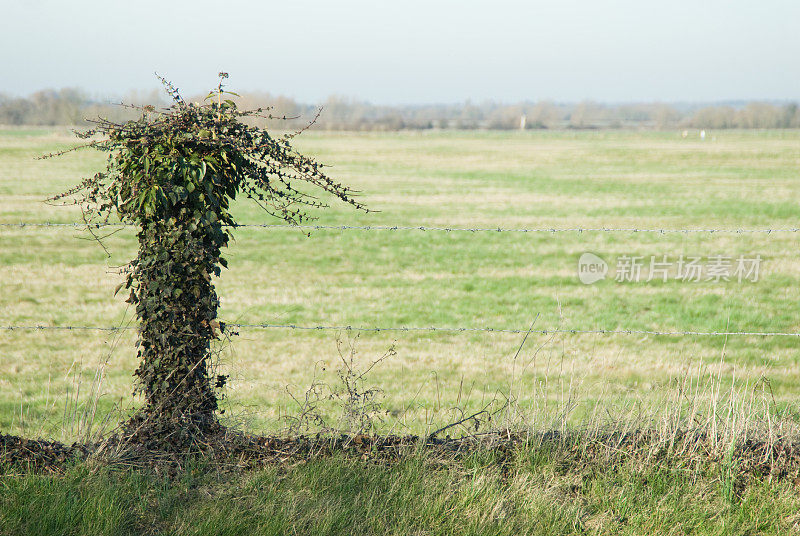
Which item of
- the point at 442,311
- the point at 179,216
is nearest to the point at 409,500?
the point at 179,216

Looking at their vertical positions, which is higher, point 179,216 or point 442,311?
point 179,216

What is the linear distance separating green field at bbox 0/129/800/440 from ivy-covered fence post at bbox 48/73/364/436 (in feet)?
1.48

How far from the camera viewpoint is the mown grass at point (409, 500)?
134 inches

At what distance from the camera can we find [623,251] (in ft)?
48.1

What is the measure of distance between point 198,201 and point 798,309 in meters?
8.95

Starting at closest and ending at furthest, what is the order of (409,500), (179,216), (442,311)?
(409,500), (179,216), (442,311)

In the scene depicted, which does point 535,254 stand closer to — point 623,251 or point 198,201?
point 623,251

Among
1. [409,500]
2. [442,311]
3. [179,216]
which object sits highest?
[179,216]

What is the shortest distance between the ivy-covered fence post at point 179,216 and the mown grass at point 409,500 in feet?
1.60

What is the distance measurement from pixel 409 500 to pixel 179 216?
1931 mm

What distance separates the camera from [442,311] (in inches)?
390

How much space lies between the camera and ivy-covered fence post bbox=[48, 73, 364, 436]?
387 cm

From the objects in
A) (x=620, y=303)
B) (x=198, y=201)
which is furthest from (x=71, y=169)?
(x=198, y=201)

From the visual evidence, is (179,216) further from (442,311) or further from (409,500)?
(442,311)
